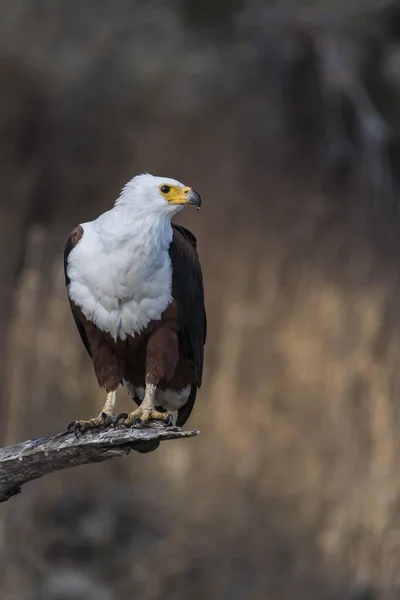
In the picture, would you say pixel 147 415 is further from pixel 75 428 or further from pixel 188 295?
pixel 188 295

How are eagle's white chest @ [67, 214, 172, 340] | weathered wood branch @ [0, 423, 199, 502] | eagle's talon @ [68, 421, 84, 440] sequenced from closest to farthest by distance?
weathered wood branch @ [0, 423, 199, 502] < eagle's talon @ [68, 421, 84, 440] < eagle's white chest @ [67, 214, 172, 340]

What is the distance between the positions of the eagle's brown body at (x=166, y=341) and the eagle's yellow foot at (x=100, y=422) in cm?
6

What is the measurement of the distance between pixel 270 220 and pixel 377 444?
162 centimetres

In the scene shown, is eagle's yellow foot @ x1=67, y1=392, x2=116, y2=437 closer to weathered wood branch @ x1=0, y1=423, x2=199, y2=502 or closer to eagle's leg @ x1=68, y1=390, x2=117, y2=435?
eagle's leg @ x1=68, y1=390, x2=117, y2=435

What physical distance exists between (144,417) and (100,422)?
0.17 m

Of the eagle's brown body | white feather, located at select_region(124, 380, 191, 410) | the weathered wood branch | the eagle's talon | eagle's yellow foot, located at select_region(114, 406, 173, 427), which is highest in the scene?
the eagle's brown body

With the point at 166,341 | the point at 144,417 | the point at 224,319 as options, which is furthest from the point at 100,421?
the point at 224,319

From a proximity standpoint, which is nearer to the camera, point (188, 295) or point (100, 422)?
point (100, 422)

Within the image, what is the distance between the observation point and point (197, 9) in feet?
28.5

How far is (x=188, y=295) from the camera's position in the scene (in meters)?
5.04

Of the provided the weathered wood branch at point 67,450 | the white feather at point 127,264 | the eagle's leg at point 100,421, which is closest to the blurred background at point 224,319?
the eagle's leg at point 100,421

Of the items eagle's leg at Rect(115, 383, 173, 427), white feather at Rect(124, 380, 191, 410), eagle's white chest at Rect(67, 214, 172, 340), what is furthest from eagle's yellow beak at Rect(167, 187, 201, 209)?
white feather at Rect(124, 380, 191, 410)

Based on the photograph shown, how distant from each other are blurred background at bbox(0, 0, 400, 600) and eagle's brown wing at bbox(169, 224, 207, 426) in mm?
3136

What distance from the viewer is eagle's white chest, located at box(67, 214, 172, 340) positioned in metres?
4.80
